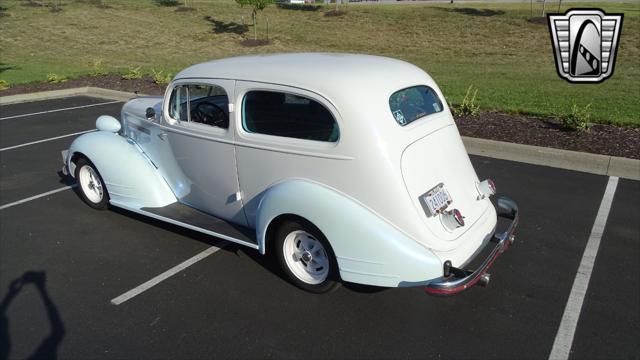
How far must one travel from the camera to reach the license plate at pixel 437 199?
3.62 metres

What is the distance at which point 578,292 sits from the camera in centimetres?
411

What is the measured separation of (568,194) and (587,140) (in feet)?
6.19

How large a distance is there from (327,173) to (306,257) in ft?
2.41

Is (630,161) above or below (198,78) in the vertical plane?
below

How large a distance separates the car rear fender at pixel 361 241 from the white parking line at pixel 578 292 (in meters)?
0.96

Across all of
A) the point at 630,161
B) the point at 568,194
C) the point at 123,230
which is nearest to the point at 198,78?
the point at 123,230

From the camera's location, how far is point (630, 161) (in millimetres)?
6723

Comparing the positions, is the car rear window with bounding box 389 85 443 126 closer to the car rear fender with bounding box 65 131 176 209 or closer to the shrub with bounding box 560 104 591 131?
the car rear fender with bounding box 65 131 176 209

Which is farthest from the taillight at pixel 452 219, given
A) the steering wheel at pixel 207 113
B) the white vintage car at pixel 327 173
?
the steering wheel at pixel 207 113

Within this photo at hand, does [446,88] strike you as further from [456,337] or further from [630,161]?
[456,337]

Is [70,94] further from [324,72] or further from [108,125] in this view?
[324,72]

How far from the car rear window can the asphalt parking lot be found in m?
1.44

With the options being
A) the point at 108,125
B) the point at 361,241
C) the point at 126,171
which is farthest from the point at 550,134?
the point at 108,125

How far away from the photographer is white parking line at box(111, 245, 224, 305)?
4.13 metres
